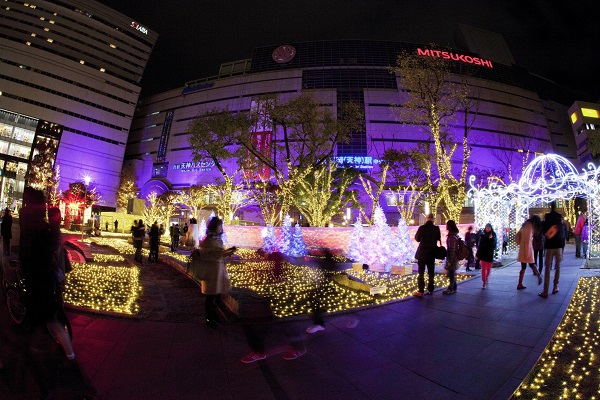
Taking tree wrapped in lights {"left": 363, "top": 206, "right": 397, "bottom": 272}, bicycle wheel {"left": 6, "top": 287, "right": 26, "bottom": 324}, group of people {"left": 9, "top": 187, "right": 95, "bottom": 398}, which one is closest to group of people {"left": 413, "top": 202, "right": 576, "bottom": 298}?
tree wrapped in lights {"left": 363, "top": 206, "right": 397, "bottom": 272}

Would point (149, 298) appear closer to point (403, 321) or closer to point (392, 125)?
point (403, 321)

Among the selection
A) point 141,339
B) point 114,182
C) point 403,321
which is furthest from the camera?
point 114,182

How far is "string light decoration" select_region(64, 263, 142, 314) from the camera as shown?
6.02m

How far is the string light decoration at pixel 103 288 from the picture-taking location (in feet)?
19.7

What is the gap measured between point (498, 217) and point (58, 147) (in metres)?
75.6

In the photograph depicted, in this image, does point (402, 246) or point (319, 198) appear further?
point (319, 198)

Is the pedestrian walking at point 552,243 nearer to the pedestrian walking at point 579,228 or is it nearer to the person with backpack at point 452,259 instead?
the person with backpack at point 452,259

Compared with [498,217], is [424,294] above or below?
below

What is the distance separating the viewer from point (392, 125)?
190 feet

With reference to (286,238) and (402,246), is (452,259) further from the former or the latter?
(286,238)

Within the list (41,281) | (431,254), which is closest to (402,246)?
(431,254)

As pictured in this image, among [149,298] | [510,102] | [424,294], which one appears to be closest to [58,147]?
[149,298]

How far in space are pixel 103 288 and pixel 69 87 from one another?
2983 inches

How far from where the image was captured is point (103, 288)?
7629mm
